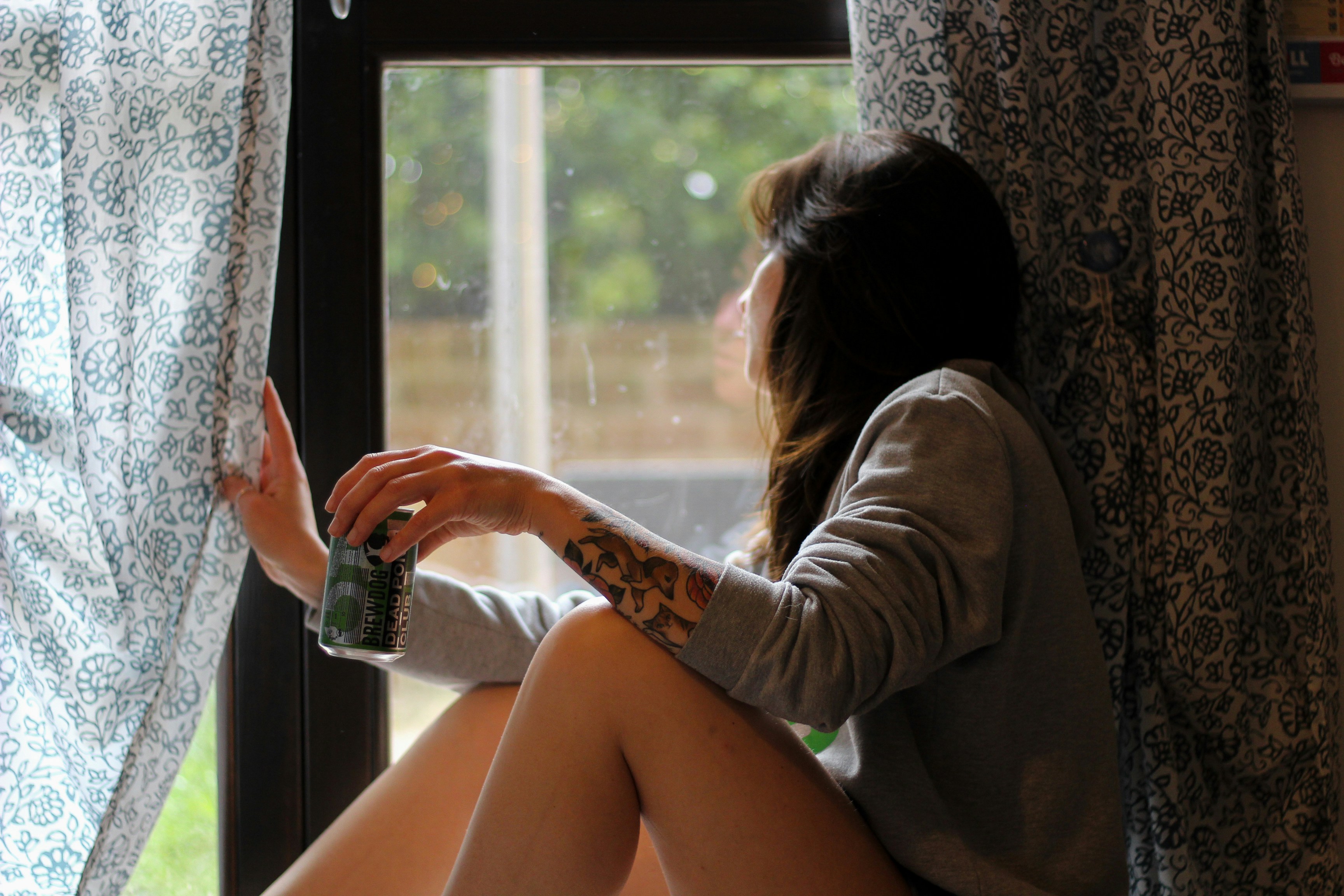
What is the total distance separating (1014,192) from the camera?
1.06 meters

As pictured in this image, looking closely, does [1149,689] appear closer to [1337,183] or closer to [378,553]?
[1337,183]

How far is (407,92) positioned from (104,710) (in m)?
0.82

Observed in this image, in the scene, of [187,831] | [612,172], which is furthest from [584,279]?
[187,831]

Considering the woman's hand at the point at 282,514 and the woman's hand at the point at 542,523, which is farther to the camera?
the woman's hand at the point at 282,514

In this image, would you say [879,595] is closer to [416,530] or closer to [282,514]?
[416,530]

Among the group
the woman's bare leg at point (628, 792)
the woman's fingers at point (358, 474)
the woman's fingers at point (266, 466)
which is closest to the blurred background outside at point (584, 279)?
the woman's fingers at point (266, 466)

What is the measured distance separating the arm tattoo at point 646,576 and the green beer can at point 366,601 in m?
0.15

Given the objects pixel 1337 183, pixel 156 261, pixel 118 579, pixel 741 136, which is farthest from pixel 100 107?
pixel 1337 183

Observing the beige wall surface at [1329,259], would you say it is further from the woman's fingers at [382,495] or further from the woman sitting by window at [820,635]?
the woman's fingers at [382,495]

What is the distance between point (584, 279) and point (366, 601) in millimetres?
687

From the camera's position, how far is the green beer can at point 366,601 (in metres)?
0.80

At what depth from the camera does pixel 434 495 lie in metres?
0.80

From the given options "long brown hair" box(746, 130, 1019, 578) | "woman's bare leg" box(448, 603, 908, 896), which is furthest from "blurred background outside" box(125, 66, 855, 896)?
"woman's bare leg" box(448, 603, 908, 896)

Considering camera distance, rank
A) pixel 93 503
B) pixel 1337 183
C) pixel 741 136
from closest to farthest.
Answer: pixel 93 503, pixel 1337 183, pixel 741 136
